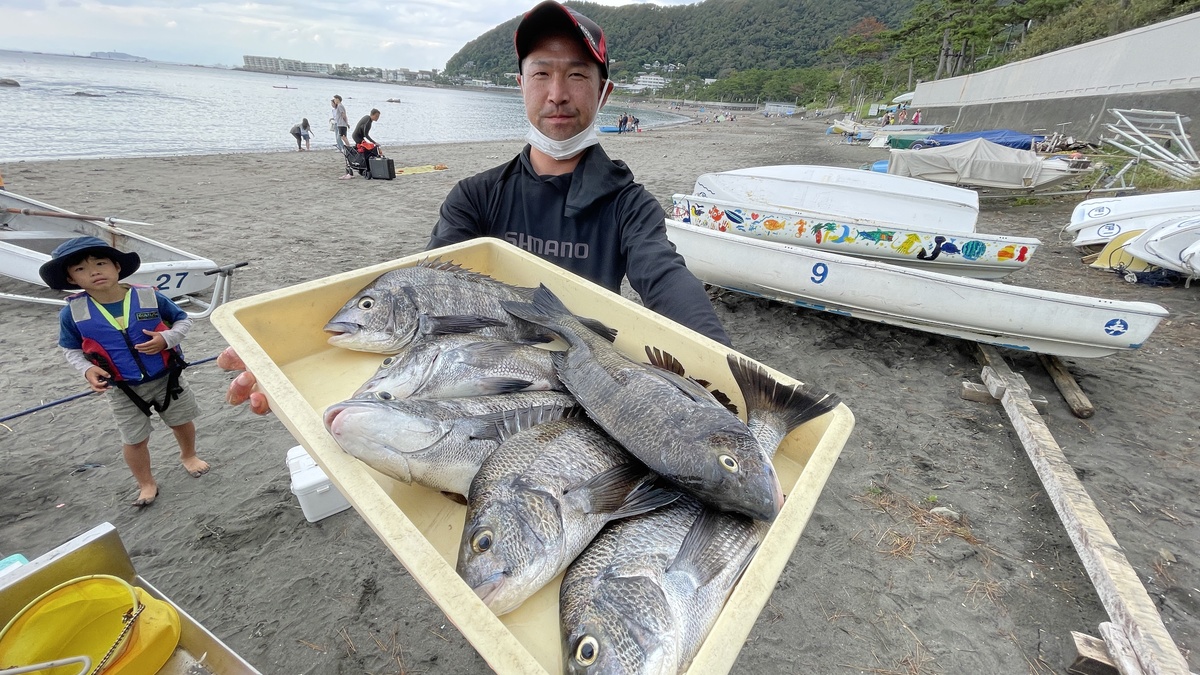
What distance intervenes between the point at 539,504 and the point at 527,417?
38cm

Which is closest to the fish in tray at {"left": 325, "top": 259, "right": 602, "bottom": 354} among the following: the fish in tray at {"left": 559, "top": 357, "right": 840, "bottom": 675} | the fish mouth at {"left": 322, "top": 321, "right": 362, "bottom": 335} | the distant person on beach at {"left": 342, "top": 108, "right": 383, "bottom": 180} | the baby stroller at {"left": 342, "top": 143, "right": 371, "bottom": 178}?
the fish mouth at {"left": 322, "top": 321, "right": 362, "bottom": 335}

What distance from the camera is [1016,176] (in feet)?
40.8

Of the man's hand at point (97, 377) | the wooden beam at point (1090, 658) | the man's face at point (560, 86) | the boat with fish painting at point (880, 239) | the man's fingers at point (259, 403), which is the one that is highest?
the man's face at point (560, 86)

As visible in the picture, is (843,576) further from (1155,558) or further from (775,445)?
(775,445)

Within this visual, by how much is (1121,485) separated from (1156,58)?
23.5m

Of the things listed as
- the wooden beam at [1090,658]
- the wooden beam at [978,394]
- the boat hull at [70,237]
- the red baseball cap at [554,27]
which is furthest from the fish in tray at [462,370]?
the boat hull at [70,237]

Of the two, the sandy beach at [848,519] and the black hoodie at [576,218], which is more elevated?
the black hoodie at [576,218]

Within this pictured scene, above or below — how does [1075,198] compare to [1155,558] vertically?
above

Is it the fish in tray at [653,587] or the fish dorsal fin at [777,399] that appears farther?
the fish dorsal fin at [777,399]

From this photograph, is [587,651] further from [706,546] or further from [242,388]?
[242,388]

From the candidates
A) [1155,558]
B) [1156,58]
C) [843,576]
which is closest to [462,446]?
[843,576]

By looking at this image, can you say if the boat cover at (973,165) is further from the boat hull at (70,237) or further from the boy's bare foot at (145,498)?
the boy's bare foot at (145,498)

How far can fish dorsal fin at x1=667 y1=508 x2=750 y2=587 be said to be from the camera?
1.13m

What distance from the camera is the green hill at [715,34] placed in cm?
10800
